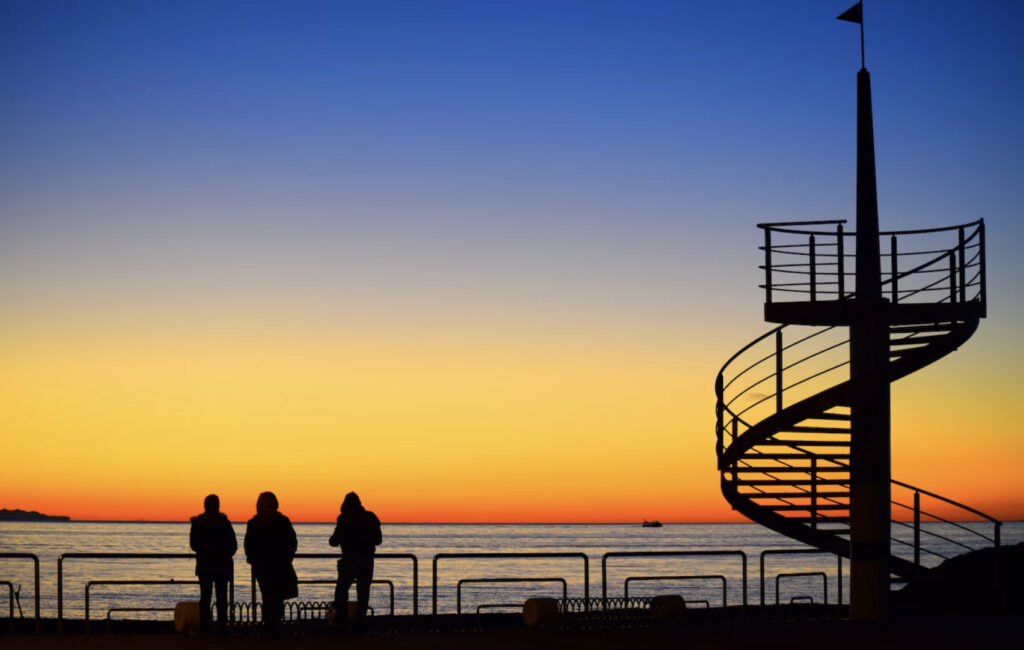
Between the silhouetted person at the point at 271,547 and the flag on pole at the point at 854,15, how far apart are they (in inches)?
422

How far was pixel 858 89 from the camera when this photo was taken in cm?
1817

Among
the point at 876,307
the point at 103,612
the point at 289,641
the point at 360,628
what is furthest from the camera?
Answer: the point at 103,612

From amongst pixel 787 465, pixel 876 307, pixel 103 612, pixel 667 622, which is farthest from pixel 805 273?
pixel 103 612

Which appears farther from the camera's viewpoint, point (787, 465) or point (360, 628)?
point (787, 465)

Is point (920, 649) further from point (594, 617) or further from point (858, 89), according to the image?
point (858, 89)

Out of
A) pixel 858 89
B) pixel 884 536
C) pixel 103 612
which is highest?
pixel 858 89

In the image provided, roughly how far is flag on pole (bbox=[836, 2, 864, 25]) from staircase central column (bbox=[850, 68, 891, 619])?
2720mm

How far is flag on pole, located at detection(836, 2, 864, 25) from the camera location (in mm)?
18266

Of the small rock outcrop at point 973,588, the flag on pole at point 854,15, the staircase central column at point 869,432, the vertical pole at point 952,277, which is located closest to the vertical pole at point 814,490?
the staircase central column at point 869,432

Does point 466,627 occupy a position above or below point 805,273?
below

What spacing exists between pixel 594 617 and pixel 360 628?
3.91 metres

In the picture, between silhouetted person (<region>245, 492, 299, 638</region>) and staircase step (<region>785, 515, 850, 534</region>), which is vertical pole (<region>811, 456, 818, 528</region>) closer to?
staircase step (<region>785, 515, 850, 534</region>)

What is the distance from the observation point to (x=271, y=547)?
1387cm

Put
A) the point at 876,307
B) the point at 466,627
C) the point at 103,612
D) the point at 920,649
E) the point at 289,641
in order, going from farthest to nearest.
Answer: the point at 103,612, the point at 466,627, the point at 876,307, the point at 289,641, the point at 920,649
